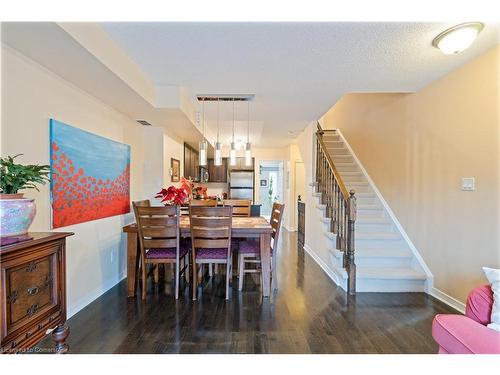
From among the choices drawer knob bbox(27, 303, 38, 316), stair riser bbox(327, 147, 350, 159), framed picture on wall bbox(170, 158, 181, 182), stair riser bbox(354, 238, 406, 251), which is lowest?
stair riser bbox(354, 238, 406, 251)

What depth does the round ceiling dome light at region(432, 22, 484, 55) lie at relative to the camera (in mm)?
1955

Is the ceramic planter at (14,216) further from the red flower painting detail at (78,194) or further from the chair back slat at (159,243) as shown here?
the chair back slat at (159,243)

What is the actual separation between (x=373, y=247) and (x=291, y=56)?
2755 mm

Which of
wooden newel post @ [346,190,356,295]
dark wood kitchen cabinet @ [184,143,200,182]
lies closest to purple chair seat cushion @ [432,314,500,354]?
wooden newel post @ [346,190,356,295]

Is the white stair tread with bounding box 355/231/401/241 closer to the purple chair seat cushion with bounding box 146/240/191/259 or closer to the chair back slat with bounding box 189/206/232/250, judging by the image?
the chair back slat with bounding box 189/206/232/250

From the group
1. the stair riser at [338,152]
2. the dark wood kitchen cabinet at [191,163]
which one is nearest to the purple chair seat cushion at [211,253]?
the dark wood kitchen cabinet at [191,163]

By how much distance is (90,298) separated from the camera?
113 inches

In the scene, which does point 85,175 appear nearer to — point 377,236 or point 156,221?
point 156,221

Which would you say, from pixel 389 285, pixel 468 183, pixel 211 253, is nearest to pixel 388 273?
pixel 389 285

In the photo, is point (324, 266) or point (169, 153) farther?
point (169, 153)

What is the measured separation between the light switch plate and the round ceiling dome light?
1193mm

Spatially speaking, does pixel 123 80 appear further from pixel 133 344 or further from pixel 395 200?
pixel 395 200

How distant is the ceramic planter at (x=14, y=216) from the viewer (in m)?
1.27
